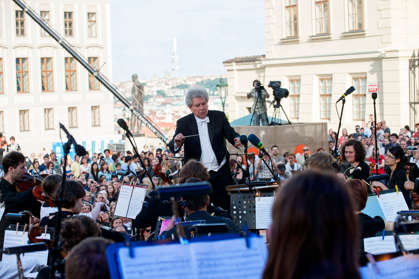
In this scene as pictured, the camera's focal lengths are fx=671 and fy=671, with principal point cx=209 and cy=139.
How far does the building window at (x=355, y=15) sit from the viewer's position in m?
27.3

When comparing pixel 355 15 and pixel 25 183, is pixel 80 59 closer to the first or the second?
pixel 355 15

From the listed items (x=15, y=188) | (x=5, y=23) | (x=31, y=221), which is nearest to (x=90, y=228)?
(x=31, y=221)

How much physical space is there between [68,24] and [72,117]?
A: 668cm

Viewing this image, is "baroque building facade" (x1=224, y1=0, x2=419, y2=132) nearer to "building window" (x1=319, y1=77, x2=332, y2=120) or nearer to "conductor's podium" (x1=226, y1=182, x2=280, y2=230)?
"building window" (x1=319, y1=77, x2=332, y2=120)

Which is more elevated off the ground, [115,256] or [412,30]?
[412,30]

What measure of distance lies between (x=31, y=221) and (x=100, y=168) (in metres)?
13.3

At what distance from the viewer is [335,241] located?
2195 millimetres

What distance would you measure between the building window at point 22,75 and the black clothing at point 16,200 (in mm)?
40270

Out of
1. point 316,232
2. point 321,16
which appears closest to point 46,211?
point 316,232

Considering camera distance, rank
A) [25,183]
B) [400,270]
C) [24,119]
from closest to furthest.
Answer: [400,270] → [25,183] → [24,119]

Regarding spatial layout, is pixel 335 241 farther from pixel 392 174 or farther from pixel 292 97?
pixel 292 97

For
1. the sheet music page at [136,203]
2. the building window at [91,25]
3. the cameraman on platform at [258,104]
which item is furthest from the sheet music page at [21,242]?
the building window at [91,25]

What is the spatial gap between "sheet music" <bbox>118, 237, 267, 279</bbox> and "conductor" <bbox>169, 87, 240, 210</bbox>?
14.4ft

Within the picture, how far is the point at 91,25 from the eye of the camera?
49375 millimetres
